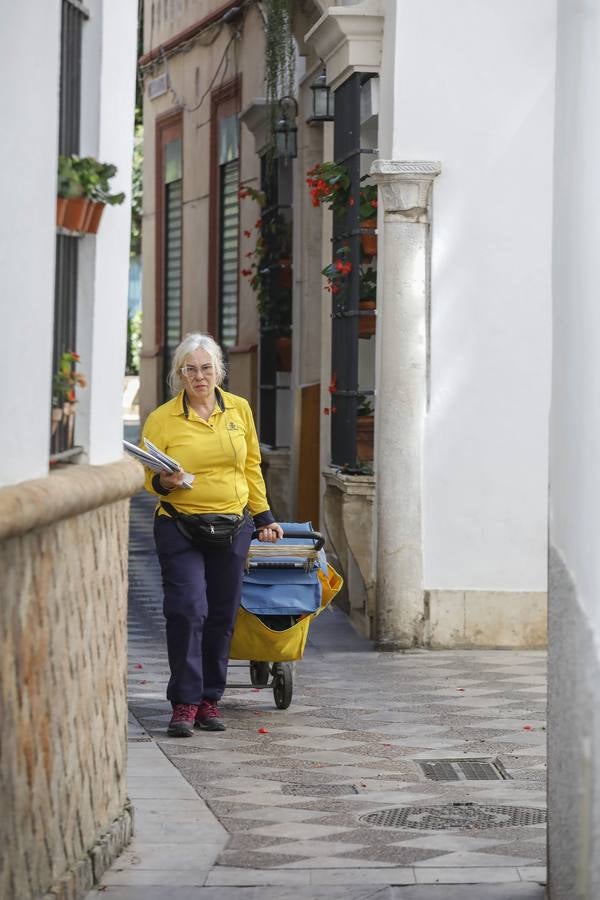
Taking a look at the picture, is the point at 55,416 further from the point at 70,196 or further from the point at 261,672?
the point at 261,672

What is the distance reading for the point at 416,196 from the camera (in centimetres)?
1102

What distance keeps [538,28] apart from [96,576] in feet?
21.7

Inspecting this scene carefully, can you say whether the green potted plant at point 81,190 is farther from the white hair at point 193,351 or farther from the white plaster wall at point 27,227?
the white hair at point 193,351

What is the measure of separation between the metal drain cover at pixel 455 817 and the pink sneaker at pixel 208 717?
1.79 meters

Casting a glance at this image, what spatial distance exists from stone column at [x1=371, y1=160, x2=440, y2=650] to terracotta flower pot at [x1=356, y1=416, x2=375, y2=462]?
3.84 feet

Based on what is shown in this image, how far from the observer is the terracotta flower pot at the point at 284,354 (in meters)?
16.0

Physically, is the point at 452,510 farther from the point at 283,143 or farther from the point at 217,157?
the point at 217,157

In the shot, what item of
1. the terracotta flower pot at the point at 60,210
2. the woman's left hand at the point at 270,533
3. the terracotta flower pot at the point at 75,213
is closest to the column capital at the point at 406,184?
the woman's left hand at the point at 270,533

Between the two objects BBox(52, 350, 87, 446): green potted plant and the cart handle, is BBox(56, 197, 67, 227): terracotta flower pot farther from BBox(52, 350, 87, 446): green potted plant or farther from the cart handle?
the cart handle

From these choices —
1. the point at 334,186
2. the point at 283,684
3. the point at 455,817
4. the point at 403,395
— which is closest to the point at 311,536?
the point at 283,684

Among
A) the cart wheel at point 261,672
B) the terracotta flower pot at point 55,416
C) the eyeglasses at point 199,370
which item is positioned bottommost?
the cart wheel at point 261,672

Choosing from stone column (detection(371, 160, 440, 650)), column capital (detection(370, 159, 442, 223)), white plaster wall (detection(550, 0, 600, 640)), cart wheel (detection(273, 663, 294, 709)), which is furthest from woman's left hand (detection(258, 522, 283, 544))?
white plaster wall (detection(550, 0, 600, 640))

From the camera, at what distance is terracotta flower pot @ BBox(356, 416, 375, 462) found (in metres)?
12.3

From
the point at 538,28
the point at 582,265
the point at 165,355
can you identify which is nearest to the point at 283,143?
the point at 538,28
